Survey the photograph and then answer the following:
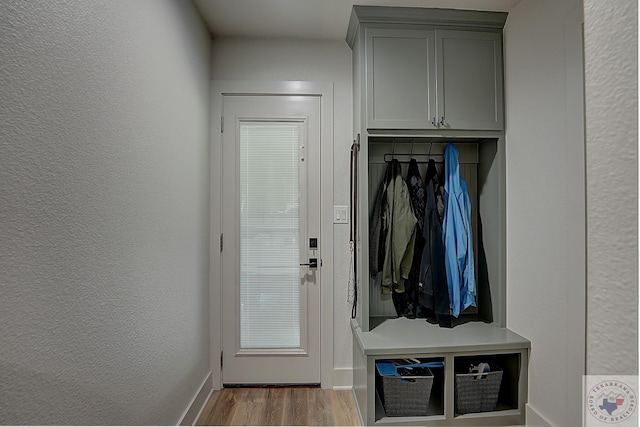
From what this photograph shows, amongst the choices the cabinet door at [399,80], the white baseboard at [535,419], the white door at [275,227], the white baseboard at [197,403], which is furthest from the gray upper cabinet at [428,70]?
the white baseboard at [197,403]

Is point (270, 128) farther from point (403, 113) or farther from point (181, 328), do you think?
point (181, 328)

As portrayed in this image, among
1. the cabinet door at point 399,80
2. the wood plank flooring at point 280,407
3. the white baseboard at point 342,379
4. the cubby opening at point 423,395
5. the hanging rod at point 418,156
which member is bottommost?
the wood plank flooring at point 280,407

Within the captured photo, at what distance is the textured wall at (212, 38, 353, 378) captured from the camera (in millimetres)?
2842

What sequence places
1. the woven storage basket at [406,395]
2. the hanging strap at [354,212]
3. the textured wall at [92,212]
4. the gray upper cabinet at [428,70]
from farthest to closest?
the hanging strap at [354,212] < the gray upper cabinet at [428,70] < the woven storage basket at [406,395] < the textured wall at [92,212]

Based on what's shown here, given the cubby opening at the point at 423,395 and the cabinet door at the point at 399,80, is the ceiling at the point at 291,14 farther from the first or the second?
the cubby opening at the point at 423,395

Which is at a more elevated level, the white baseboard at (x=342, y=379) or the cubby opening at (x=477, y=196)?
the cubby opening at (x=477, y=196)

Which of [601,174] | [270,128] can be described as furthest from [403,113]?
[601,174]

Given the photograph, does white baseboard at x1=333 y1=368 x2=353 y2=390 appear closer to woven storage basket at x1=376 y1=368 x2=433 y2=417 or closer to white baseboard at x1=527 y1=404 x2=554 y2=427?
woven storage basket at x1=376 y1=368 x2=433 y2=417

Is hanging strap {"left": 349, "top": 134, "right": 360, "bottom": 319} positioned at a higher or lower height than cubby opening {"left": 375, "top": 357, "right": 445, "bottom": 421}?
higher

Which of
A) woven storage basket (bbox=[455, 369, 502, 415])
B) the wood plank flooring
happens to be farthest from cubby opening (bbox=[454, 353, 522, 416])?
the wood plank flooring

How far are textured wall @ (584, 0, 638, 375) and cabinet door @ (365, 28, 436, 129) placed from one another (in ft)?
6.41

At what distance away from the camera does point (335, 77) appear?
287 centimetres

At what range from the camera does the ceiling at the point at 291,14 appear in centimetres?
238

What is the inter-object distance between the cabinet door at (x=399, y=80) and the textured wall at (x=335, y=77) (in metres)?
0.44
